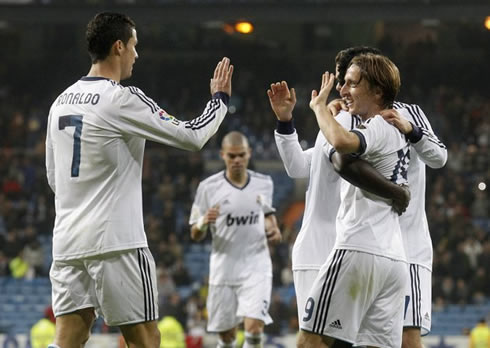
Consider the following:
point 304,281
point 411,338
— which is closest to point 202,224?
point 304,281

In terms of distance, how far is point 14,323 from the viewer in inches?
663

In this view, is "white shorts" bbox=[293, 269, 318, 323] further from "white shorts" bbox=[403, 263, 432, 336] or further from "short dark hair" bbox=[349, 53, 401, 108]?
→ "short dark hair" bbox=[349, 53, 401, 108]

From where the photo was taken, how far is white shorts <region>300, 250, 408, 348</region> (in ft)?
15.6

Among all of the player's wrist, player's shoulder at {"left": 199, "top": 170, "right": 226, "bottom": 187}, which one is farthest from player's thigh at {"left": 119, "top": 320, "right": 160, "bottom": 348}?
player's shoulder at {"left": 199, "top": 170, "right": 226, "bottom": 187}

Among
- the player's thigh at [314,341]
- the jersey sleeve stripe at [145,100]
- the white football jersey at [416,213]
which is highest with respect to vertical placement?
the jersey sleeve stripe at [145,100]

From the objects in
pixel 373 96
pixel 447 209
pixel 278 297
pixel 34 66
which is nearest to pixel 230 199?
pixel 373 96

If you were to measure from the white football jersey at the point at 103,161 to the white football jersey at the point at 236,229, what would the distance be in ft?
12.7

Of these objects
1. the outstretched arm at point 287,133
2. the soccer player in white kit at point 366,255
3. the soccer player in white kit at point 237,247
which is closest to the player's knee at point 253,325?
the soccer player in white kit at point 237,247

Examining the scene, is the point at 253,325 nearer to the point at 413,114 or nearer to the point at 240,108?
the point at 413,114

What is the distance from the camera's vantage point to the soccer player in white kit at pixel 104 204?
501cm

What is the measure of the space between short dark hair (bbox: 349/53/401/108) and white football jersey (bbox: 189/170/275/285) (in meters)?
4.19

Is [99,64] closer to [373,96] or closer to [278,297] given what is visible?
[373,96]

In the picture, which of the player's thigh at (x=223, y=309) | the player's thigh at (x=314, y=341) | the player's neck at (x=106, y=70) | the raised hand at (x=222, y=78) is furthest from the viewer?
the player's thigh at (x=223, y=309)

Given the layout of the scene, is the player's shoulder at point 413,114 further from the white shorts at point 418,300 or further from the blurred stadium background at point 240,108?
the blurred stadium background at point 240,108
